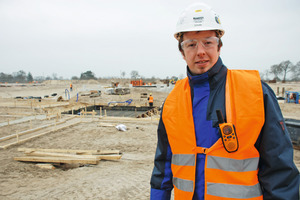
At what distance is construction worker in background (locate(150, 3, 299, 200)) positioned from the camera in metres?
1.18

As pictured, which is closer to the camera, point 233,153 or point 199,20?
point 233,153

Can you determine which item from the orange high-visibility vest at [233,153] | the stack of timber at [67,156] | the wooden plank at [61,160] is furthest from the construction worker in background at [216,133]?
the stack of timber at [67,156]

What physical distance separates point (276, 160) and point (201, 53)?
83 cm

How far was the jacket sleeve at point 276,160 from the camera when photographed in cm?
115

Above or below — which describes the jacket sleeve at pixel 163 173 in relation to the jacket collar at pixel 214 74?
below

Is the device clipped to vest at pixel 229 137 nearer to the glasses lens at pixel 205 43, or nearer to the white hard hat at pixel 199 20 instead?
the glasses lens at pixel 205 43

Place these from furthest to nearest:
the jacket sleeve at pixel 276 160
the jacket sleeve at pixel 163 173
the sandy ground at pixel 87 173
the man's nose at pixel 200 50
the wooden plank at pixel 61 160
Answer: the wooden plank at pixel 61 160 < the sandy ground at pixel 87 173 < the jacket sleeve at pixel 163 173 < the man's nose at pixel 200 50 < the jacket sleeve at pixel 276 160

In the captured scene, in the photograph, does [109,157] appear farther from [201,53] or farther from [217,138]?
[201,53]

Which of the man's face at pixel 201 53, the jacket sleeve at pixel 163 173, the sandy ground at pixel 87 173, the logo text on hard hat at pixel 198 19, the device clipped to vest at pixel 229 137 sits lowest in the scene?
the sandy ground at pixel 87 173

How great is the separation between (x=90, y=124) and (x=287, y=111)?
60.5 ft

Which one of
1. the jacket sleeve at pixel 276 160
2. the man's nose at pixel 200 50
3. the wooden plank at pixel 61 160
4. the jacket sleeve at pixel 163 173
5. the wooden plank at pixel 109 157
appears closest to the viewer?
the jacket sleeve at pixel 276 160

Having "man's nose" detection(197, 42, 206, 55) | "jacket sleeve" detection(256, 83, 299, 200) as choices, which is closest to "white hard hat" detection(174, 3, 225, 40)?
"man's nose" detection(197, 42, 206, 55)

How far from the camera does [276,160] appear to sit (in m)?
1.15

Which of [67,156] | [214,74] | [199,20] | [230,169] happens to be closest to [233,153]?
[230,169]
